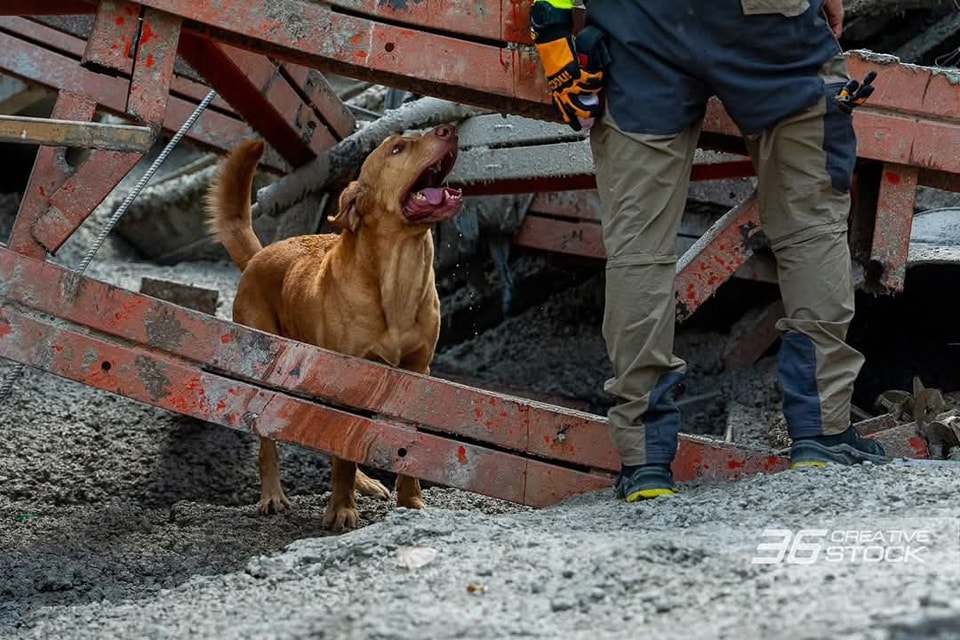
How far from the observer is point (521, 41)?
4.32 m

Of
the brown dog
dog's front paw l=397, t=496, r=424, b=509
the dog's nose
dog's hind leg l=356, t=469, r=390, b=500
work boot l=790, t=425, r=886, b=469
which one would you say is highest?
the dog's nose

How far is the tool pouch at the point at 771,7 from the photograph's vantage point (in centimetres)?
384

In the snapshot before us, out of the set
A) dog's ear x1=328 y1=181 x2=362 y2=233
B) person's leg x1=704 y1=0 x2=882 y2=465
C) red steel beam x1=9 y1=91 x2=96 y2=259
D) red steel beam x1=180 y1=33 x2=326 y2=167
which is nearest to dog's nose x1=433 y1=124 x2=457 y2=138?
dog's ear x1=328 y1=181 x2=362 y2=233

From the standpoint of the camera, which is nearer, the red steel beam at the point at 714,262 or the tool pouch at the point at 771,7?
the tool pouch at the point at 771,7

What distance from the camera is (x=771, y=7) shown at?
3844mm

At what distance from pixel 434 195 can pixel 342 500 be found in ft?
4.16

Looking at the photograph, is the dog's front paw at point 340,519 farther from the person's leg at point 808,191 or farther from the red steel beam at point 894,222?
the red steel beam at point 894,222

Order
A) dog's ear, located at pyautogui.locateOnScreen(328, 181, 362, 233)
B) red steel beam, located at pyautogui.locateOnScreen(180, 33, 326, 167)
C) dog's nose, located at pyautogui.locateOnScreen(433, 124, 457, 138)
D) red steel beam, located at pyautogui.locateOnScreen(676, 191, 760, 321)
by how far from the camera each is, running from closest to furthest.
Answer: red steel beam, located at pyautogui.locateOnScreen(676, 191, 760, 321) → dog's nose, located at pyautogui.locateOnScreen(433, 124, 457, 138) → dog's ear, located at pyautogui.locateOnScreen(328, 181, 362, 233) → red steel beam, located at pyautogui.locateOnScreen(180, 33, 326, 167)

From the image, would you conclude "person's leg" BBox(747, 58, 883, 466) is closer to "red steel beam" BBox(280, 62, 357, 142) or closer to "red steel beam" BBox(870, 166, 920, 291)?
"red steel beam" BBox(870, 166, 920, 291)

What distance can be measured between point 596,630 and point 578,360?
188 inches

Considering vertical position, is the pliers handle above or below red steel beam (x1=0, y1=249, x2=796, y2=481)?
above

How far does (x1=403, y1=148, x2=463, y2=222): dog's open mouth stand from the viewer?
496 cm

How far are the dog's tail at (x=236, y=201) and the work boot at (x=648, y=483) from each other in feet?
7.92

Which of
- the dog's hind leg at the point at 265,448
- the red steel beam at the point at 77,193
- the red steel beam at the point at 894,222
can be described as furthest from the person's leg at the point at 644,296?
the dog's hind leg at the point at 265,448
